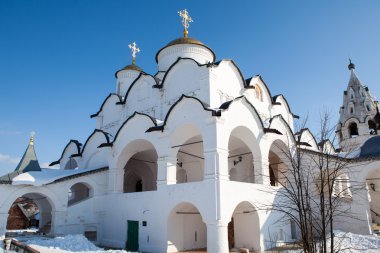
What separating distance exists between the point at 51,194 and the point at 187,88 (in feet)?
26.0

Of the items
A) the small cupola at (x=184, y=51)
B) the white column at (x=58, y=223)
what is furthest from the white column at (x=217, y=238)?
the small cupola at (x=184, y=51)

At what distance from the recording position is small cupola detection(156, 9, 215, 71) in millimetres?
16000

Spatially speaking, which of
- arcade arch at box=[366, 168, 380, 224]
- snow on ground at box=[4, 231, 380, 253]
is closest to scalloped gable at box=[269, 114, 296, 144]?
snow on ground at box=[4, 231, 380, 253]

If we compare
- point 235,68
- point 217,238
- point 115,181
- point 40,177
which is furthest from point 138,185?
point 217,238

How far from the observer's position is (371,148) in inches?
544

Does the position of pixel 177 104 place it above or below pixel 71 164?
above

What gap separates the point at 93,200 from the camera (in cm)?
1403

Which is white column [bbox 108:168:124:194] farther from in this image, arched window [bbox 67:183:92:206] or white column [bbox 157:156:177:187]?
arched window [bbox 67:183:92:206]

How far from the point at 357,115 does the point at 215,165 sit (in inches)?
768

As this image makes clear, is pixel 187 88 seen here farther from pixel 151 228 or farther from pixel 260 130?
pixel 151 228

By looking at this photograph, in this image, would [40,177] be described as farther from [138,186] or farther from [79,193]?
[138,186]

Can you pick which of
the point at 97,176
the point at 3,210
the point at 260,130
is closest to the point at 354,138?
the point at 260,130

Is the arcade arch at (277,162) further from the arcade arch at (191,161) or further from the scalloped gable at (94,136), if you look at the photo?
the scalloped gable at (94,136)

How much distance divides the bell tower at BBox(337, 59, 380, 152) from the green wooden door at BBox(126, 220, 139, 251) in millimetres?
17942
